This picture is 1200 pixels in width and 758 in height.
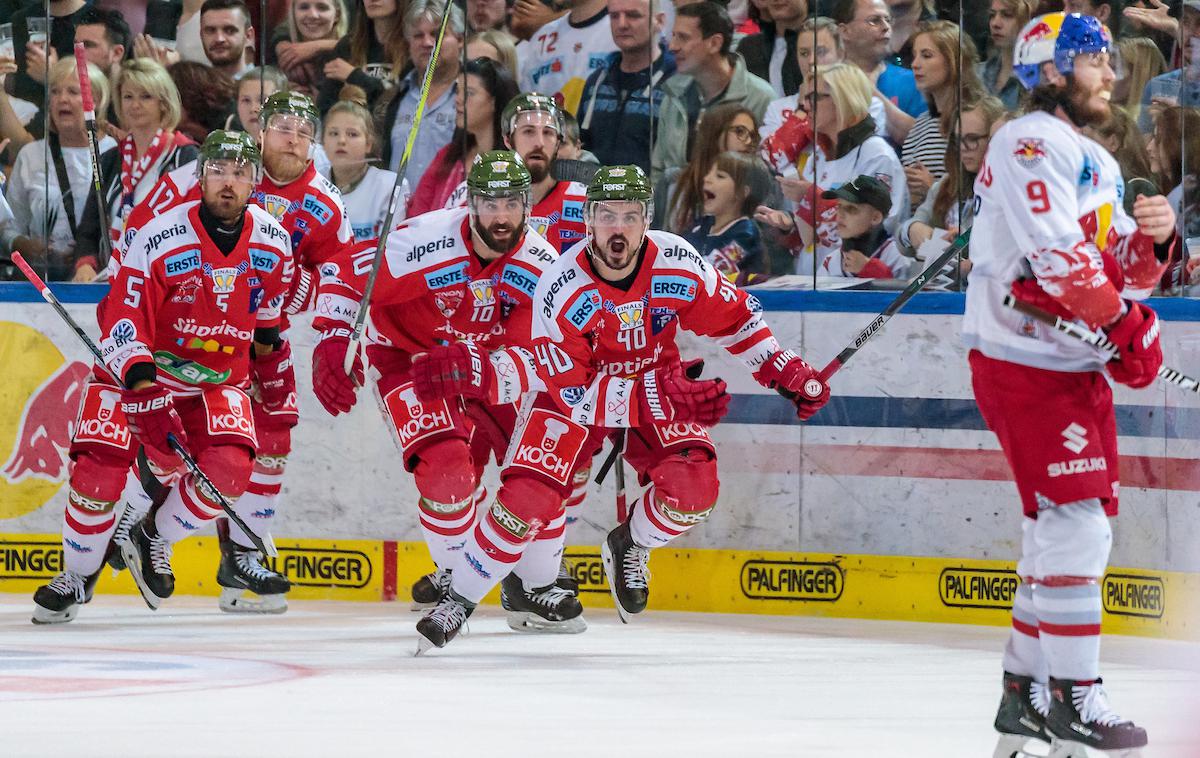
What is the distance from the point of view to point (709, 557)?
6176mm

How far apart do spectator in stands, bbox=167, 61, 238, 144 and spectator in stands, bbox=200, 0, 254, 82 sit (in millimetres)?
37

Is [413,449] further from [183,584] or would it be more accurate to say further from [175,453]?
[183,584]

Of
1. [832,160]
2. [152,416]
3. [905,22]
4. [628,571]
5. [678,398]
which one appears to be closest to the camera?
[678,398]

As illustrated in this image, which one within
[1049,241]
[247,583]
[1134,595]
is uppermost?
[1049,241]

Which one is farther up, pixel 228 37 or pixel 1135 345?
pixel 228 37

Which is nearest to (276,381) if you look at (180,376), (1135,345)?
(180,376)

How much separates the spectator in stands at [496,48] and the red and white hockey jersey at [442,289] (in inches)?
41.6

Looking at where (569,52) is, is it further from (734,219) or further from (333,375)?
(333,375)

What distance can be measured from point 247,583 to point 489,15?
7.13ft

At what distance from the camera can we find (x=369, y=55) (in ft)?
22.6

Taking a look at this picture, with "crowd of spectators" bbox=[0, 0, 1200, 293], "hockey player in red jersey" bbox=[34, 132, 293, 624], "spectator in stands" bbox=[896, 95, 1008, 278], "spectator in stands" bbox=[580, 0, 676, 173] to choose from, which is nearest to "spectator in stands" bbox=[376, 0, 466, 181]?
"crowd of spectators" bbox=[0, 0, 1200, 293]

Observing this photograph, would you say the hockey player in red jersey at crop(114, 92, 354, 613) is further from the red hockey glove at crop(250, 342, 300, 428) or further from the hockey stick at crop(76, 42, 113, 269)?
the hockey stick at crop(76, 42, 113, 269)

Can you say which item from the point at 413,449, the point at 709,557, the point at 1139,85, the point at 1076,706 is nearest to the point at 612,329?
the point at 413,449

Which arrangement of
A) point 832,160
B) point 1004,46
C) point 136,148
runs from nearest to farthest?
point 1004,46 → point 832,160 → point 136,148
